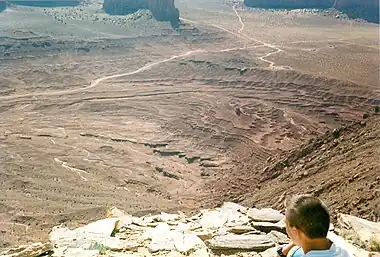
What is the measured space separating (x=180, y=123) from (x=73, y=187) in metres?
11.6

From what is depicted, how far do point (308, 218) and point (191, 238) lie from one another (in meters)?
4.15

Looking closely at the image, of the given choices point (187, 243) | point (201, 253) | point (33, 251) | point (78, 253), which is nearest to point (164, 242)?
point (187, 243)

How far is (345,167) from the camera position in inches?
581

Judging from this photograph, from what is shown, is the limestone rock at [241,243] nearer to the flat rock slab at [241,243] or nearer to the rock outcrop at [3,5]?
the flat rock slab at [241,243]

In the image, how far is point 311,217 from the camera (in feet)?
11.7

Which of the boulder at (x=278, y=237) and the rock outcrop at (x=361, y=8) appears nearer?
the boulder at (x=278, y=237)

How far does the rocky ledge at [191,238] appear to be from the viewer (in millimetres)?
7059

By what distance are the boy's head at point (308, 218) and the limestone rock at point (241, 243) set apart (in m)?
3.67

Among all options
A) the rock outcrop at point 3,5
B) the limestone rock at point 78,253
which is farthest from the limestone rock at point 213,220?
the rock outcrop at point 3,5

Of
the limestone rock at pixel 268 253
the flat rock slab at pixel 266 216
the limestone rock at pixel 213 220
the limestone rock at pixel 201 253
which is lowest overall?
the limestone rock at pixel 213 220

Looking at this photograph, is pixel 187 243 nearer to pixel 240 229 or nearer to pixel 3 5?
pixel 240 229

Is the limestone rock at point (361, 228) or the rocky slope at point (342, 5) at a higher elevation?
the limestone rock at point (361, 228)

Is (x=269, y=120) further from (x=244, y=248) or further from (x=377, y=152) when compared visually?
(x=244, y=248)

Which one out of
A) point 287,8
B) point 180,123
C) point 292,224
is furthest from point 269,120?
point 287,8
